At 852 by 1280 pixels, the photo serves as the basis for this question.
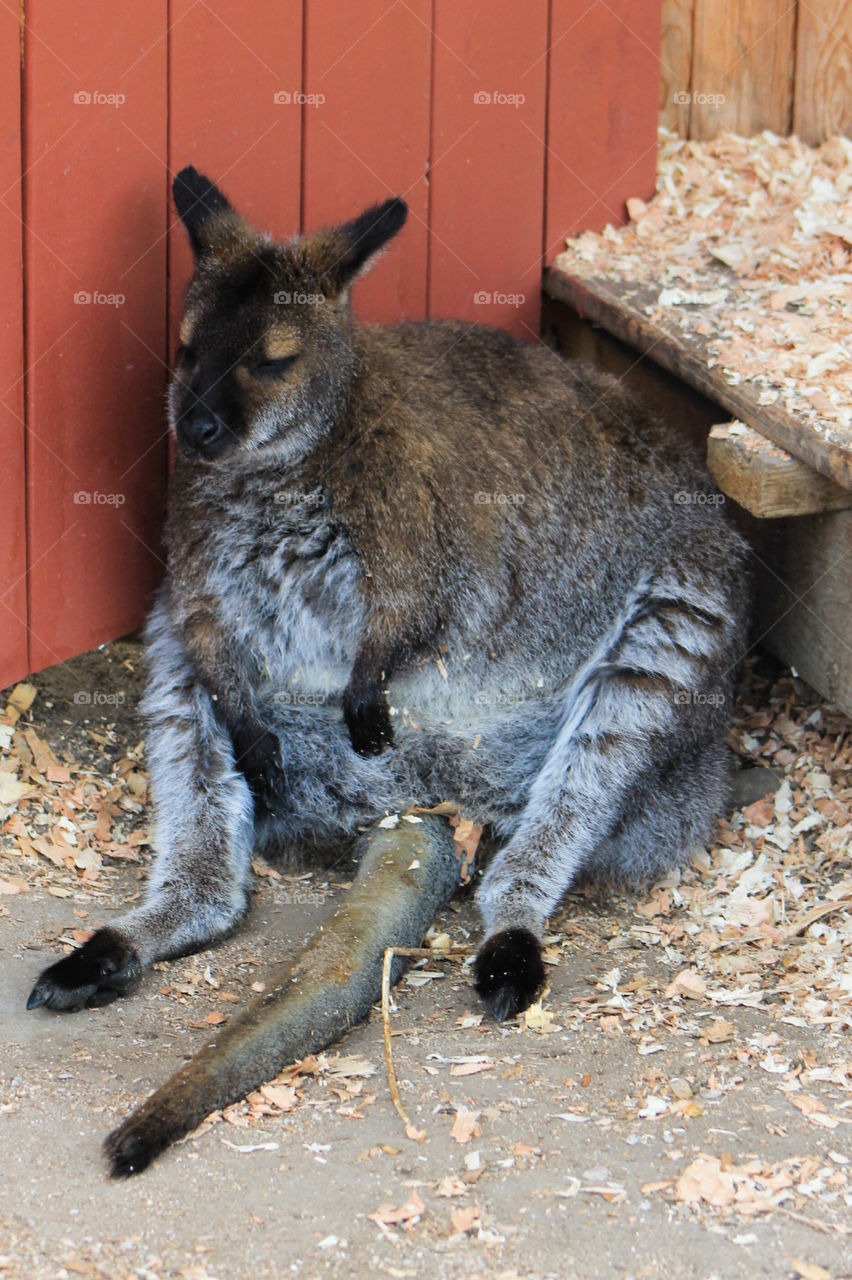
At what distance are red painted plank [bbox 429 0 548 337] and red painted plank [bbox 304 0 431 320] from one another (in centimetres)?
7

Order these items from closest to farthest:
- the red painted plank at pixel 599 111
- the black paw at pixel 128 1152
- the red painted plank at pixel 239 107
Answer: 1. the black paw at pixel 128 1152
2. the red painted plank at pixel 239 107
3. the red painted plank at pixel 599 111

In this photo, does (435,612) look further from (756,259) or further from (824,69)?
(824,69)

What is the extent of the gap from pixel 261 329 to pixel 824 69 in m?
2.91

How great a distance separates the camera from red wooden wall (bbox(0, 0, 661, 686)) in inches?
149

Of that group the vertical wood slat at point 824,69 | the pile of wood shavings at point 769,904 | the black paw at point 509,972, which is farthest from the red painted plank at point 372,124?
the black paw at point 509,972

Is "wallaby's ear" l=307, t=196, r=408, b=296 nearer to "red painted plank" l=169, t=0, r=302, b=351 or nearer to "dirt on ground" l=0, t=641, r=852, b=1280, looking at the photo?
"red painted plank" l=169, t=0, r=302, b=351

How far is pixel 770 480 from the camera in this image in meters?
3.97

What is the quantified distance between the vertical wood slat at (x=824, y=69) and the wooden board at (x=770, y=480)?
1934 millimetres

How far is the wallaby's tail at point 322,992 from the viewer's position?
2.64 metres

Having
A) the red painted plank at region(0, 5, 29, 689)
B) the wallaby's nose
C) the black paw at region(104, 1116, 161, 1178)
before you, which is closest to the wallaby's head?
the wallaby's nose

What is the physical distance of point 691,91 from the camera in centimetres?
539

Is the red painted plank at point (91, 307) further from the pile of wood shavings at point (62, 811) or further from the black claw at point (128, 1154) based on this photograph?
the black claw at point (128, 1154)

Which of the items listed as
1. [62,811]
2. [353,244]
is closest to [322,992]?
[62,811]

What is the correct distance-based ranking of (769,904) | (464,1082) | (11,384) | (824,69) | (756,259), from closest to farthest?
(464,1082) < (11,384) < (769,904) < (756,259) < (824,69)
